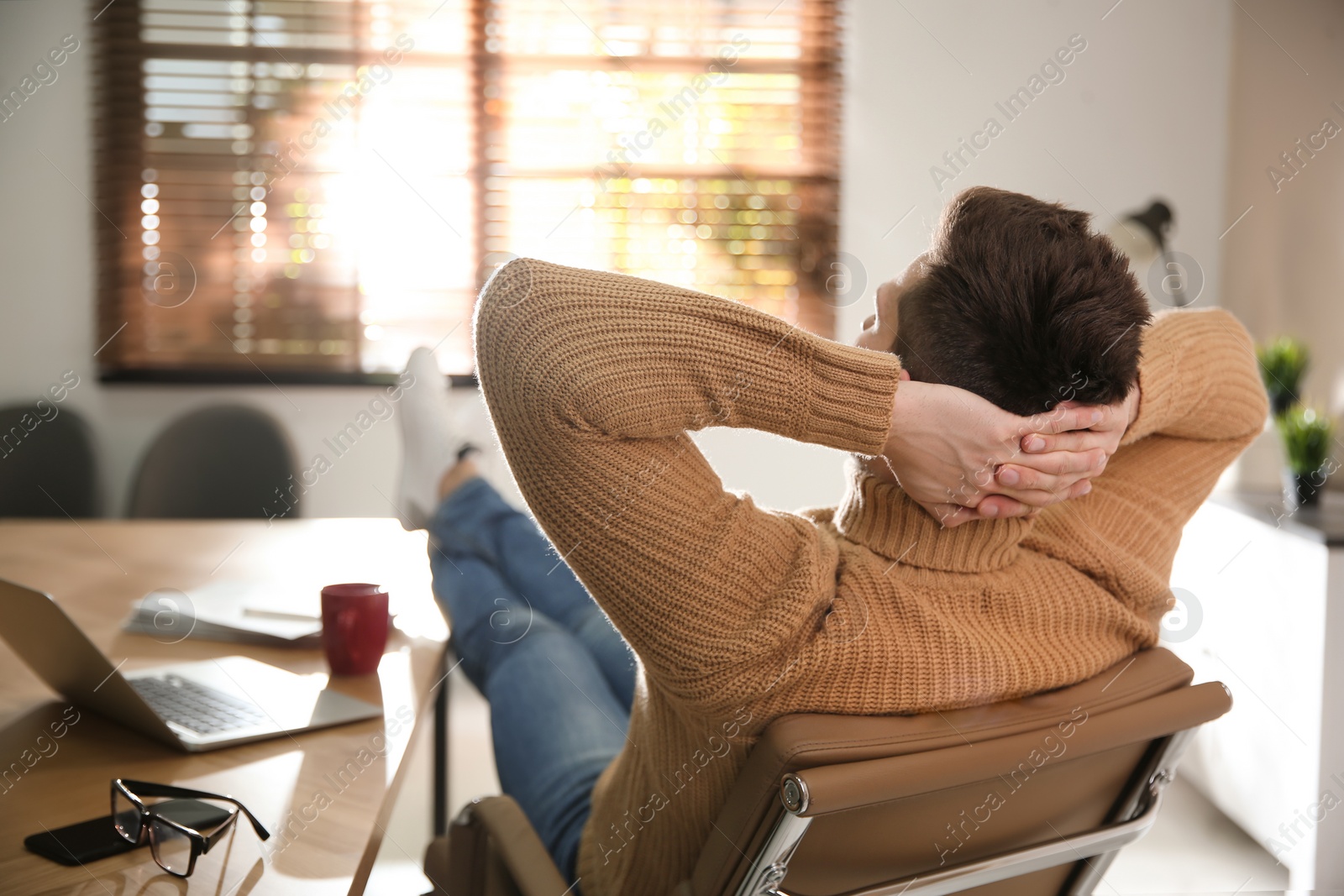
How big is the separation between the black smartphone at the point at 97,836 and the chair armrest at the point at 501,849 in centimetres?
23

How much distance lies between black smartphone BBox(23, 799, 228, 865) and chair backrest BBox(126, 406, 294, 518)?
1.92 m

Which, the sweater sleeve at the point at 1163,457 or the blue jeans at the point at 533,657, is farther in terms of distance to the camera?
the blue jeans at the point at 533,657

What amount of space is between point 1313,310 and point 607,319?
2.35 metres

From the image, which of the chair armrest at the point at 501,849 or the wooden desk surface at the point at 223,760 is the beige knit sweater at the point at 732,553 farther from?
the wooden desk surface at the point at 223,760

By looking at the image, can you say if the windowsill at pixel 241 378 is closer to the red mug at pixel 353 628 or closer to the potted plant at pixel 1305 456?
the red mug at pixel 353 628

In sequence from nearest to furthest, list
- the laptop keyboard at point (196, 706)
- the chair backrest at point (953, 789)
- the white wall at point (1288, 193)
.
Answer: the chair backrest at point (953, 789) < the laptop keyboard at point (196, 706) < the white wall at point (1288, 193)

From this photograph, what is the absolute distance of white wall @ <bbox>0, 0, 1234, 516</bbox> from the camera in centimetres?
269

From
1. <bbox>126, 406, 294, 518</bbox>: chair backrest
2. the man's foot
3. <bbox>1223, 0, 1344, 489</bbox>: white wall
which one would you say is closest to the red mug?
the man's foot

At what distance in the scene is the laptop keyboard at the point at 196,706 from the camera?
87 cm

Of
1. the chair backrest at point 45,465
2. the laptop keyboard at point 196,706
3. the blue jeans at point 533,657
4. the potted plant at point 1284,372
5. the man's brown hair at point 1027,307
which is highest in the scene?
the man's brown hair at point 1027,307

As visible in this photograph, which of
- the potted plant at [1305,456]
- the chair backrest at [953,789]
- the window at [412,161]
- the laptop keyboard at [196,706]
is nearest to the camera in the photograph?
the chair backrest at [953,789]

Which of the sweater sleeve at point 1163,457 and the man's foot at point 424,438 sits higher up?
the sweater sleeve at point 1163,457

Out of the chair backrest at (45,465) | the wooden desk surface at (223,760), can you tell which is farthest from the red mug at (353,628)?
the chair backrest at (45,465)

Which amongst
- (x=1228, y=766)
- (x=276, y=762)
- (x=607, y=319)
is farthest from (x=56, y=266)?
(x=1228, y=766)
